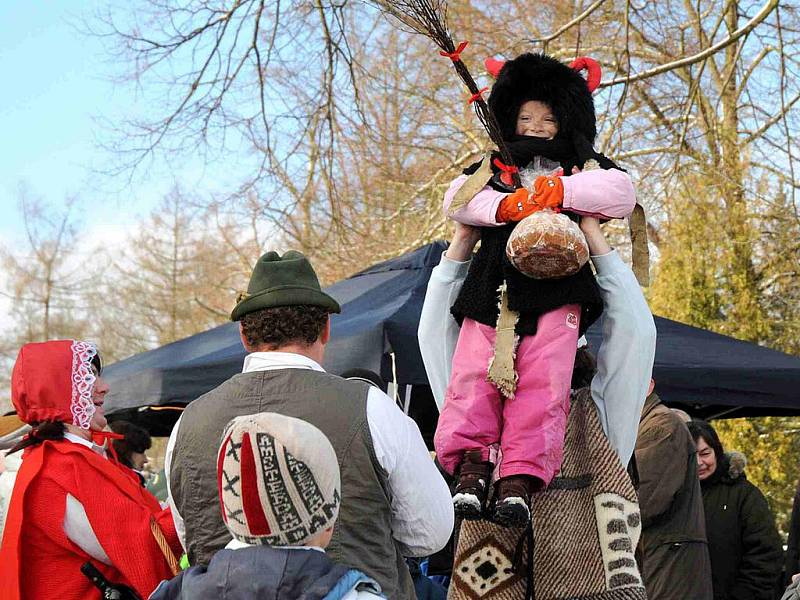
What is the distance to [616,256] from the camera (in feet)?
9.93

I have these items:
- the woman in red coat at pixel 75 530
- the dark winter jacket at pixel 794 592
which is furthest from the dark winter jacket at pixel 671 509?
the woman in red coat at pixel 75 530

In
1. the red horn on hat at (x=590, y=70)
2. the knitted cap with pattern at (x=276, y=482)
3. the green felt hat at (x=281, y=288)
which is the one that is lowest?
the knitted cap with pattern at (x=276, y=482)

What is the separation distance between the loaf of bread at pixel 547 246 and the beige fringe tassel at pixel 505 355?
139 mm

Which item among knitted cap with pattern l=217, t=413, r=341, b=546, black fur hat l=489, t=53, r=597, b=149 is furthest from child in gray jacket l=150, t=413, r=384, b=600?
black fur hat l=489, t=53, r=597, b=149

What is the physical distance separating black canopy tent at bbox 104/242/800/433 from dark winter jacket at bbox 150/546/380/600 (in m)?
3.40

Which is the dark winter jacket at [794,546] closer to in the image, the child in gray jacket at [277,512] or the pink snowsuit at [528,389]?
the pink snowsuit at [528,389]

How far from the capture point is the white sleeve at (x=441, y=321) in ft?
10.6

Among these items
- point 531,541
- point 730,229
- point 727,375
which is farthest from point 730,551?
point 730,229

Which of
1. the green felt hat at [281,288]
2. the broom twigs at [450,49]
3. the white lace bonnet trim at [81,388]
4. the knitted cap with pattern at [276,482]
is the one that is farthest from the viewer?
the white lace bonnet trim at [81,388]

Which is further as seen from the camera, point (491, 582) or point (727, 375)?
point (727, 375)

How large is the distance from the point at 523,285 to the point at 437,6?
0.91m

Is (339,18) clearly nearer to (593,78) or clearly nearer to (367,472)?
(593,78)

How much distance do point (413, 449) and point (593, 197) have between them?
0.88 meters

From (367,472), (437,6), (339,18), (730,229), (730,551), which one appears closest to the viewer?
(367,472)
